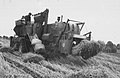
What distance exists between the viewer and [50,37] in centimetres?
1295

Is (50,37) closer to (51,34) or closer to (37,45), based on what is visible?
(51,34)

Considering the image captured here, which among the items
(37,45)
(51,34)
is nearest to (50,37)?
(51,34)

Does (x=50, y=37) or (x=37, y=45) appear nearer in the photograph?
(x=37, y=45)

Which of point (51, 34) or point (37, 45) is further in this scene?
point (51, 34)

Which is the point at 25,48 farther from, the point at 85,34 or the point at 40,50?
the point at 85,34

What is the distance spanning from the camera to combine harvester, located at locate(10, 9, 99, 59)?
11.4 m

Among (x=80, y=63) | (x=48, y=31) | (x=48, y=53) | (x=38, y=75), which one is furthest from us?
(x=48, y=31)

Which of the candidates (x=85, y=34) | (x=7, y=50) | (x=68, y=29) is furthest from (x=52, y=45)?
(x=7, y=50)

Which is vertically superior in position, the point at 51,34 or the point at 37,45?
the point at 51,34

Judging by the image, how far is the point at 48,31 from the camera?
13570 millimetres

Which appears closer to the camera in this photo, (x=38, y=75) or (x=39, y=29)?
(x=38, y=75)

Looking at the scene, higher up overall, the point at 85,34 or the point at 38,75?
the point at 85,34

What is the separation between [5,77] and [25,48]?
913 cm

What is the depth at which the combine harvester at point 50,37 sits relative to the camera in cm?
1138
